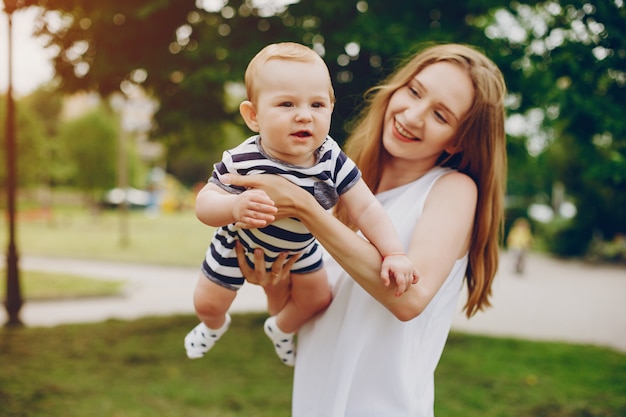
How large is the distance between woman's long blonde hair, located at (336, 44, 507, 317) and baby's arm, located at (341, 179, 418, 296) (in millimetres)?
409

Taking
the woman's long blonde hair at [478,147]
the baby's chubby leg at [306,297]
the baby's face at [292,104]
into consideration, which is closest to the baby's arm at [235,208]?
the baby's face at [292,104]

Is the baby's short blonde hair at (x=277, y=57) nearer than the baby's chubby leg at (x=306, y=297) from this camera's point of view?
Yes

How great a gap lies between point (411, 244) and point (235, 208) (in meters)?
0.58

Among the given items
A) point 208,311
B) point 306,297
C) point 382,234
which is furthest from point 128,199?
point 382,234

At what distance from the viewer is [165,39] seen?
7168mm

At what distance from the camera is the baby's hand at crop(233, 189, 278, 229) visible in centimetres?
154

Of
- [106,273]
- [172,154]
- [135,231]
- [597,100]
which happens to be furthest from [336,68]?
[135,231]

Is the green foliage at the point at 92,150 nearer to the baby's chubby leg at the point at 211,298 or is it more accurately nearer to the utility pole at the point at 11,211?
the utility pole at the point at 11,211

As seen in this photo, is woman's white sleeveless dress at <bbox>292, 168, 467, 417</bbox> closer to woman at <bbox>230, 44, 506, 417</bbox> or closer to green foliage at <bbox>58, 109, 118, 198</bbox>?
woman at <bbox>230, 44, 506, 417</bbox>

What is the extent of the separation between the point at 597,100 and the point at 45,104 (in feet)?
153

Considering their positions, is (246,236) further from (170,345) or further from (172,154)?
(172,154)

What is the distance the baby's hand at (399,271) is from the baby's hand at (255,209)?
0.37 metres

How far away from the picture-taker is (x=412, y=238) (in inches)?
73.9

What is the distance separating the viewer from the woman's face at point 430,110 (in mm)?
1955
